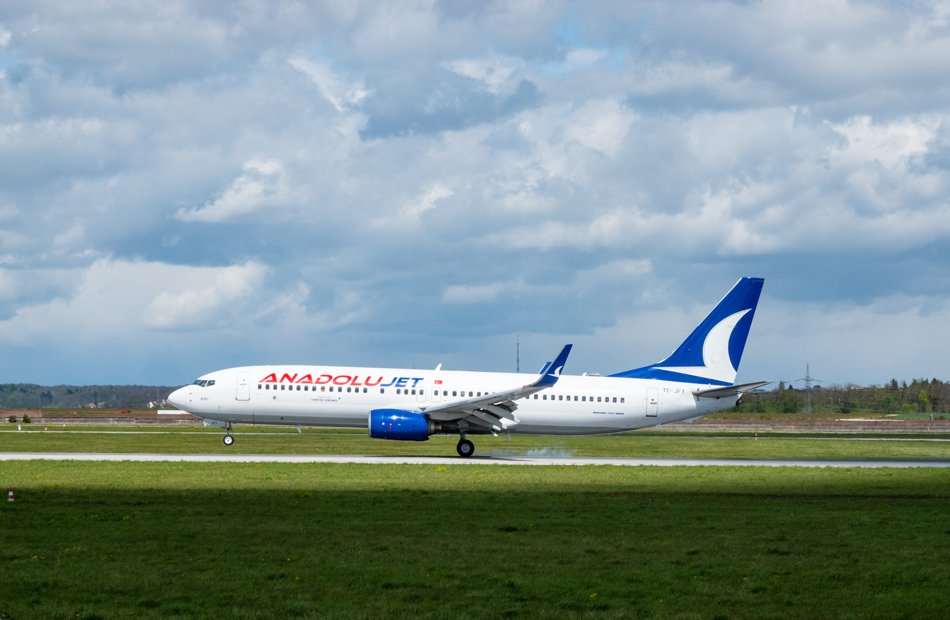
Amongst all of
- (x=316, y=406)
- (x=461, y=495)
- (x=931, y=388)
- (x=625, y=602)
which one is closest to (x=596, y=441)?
(x=316, y=406)

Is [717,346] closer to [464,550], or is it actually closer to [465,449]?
[465,449]

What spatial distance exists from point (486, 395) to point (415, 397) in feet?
10.4

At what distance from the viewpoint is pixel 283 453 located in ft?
161

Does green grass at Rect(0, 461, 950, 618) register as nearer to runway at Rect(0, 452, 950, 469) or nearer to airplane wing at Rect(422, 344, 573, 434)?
runway at Rect(0, 452, 950, 469)

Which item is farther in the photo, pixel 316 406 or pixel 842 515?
pixel 316 406

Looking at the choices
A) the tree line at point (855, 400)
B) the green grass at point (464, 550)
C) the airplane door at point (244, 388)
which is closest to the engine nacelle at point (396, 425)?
the airplane door at point (244, 388)

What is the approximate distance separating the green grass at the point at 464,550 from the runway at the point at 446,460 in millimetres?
10451

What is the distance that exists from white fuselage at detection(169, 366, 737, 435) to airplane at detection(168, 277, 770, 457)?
0.04 meters

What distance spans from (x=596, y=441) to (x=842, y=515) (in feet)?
130

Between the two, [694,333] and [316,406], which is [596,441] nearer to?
[694,333]

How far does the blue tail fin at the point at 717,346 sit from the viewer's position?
172 ft

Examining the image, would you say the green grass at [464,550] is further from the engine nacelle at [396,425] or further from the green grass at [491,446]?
the green grass at [491,446]

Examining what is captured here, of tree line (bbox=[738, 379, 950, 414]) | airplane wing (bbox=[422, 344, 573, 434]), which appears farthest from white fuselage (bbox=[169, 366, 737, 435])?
tree line (bbox=[738, 379, 950, 414])

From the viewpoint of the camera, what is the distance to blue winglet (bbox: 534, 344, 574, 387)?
45.9 metres
